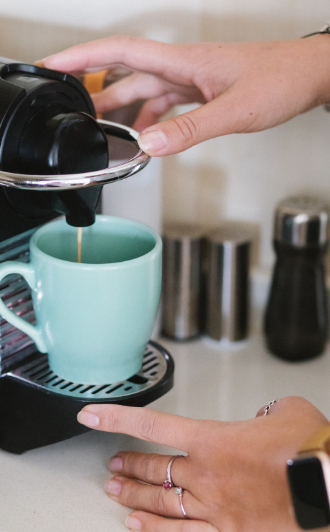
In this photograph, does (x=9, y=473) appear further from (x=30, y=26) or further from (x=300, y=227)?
(x=30, y=26)

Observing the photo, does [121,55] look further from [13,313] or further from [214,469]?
[214,469]

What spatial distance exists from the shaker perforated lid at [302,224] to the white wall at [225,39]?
12 cm

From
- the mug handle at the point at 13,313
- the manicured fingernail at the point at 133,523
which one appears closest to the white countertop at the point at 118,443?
the manicured fingernail at the point at 133,523

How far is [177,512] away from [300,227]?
1.34ft

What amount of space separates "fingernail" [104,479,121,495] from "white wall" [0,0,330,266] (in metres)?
0.50

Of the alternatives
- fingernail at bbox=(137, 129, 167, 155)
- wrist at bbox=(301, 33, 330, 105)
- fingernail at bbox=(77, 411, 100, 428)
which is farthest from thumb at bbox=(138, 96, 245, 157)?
fingernail at bbox=(77, 411, 100, 428)

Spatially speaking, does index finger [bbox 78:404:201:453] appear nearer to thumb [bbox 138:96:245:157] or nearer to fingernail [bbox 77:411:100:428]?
fingernail [bbox 77:411:100:428]

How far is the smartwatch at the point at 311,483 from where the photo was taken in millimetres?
375

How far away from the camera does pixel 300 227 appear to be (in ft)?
2.45

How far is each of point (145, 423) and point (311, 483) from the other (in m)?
0.16

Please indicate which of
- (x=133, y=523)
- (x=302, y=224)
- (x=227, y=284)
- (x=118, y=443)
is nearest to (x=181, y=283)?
(x=227, y=284)

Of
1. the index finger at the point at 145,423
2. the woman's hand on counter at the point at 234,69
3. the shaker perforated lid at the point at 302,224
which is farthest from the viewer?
the shaker perforated lid at the point at 302,224

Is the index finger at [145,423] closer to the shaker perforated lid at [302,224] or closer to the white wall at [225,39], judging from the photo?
the shaker perforated lid at [302,224]

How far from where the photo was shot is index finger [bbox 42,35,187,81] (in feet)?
2.29
